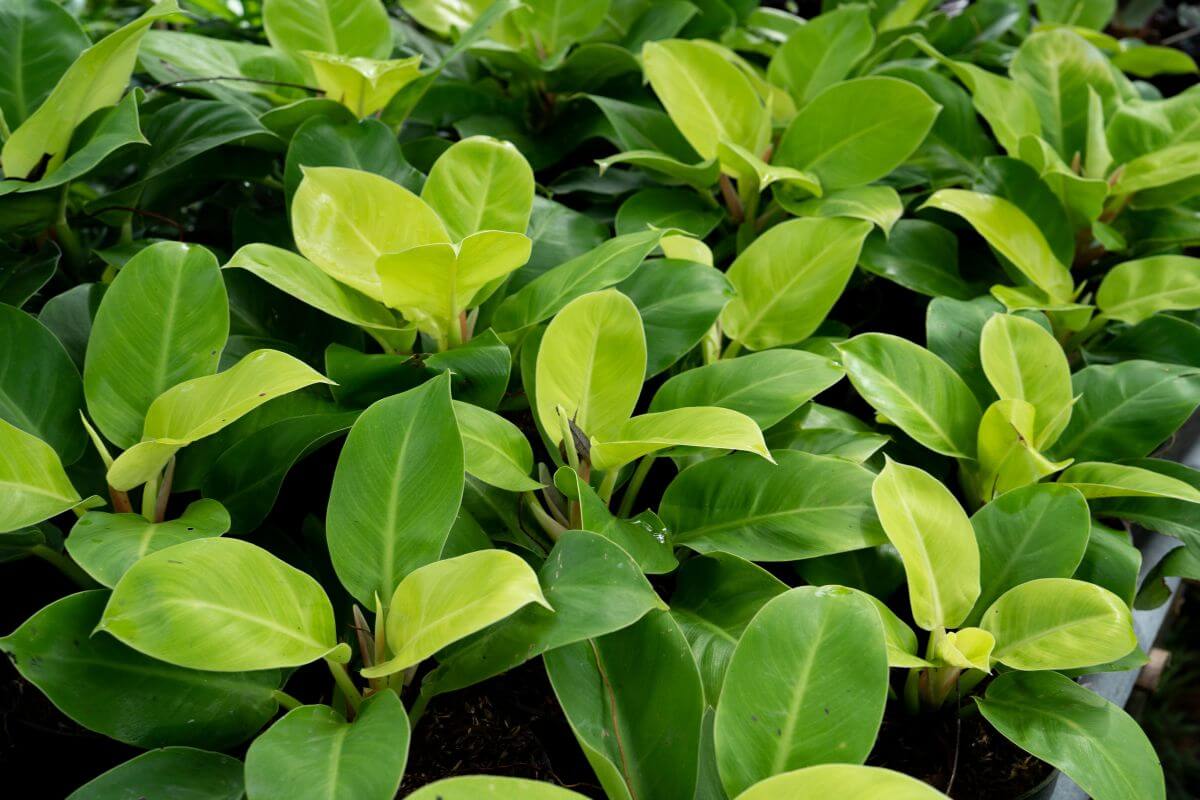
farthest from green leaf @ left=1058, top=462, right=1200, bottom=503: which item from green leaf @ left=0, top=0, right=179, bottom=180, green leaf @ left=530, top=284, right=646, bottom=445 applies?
green leaf @ left=0, top=0, right=179, bottom=180

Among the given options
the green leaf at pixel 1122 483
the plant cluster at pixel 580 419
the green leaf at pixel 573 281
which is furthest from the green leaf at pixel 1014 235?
the green leaf at pixel 573 281

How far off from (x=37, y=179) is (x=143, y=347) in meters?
0.30

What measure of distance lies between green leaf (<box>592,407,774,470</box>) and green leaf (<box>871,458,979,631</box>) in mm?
Answer: 96

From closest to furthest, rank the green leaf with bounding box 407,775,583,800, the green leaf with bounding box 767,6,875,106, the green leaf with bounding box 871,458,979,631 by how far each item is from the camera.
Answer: the green leaf with bounding box 407,775,583,800
the green leaf with bounding box 871,458,979,631
the green leaf with bounding box 767,6,875,106

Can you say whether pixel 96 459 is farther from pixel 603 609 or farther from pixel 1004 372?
pixel 1004 372

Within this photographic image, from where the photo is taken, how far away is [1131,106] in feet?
4.00

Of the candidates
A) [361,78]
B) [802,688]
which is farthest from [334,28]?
[802,688]

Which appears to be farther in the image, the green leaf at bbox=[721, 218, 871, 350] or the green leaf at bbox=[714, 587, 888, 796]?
the green leaf at bbox=[721, 218, 871, 350]

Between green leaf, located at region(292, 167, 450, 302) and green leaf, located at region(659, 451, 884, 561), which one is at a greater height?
green leaf, located at region(292, 167, 450, 302)

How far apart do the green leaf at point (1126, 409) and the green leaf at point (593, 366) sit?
1.46 ft

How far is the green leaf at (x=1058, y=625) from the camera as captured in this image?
641 mm

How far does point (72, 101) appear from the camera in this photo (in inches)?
32.5

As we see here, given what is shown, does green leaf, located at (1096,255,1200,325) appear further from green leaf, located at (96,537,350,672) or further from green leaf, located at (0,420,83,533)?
green leaf, located at (0,420,83,533)

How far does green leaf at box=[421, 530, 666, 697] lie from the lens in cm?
57
